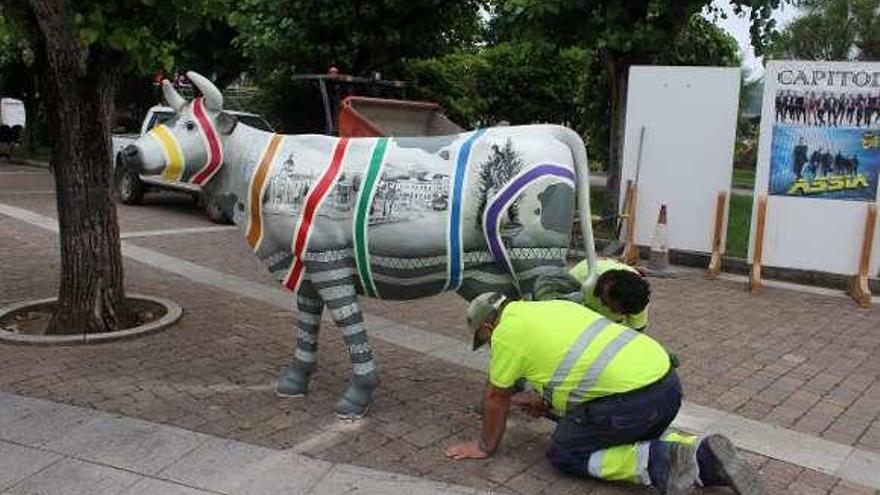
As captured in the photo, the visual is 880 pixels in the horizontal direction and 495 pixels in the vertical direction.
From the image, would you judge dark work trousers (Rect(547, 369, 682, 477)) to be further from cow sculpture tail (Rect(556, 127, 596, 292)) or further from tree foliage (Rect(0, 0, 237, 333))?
tree foliage (Rect(0, 0, 237, 333))

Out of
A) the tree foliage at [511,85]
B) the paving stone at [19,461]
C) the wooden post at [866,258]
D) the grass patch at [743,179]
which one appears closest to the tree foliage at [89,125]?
the paving stone at [19,461]

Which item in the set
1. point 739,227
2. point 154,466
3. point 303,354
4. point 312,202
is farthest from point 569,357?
point 739,227

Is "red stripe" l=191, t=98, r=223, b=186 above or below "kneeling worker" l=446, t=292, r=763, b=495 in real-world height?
above

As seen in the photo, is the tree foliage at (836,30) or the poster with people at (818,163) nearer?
the poster with people at (818,163)

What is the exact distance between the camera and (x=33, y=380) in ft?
17.7

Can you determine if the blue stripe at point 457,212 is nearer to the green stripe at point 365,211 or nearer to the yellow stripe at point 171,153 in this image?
the green stripe at point 365,211

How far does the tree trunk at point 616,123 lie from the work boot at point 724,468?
8043 mm

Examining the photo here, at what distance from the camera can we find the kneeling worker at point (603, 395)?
3992 millimetres

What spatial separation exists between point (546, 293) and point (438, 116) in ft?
23.9

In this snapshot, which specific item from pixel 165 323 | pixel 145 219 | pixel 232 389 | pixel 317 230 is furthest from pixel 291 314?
pixel 145 219

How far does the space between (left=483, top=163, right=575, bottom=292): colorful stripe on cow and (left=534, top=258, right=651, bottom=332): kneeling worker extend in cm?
28

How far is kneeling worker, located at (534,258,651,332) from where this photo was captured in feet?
14.1

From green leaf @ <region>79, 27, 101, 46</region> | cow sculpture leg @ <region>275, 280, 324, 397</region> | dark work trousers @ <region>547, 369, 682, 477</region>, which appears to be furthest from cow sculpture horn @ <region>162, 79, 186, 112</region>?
dark work trousers @ <region>547, 369, 682, 477</region>

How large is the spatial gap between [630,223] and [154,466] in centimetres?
691
